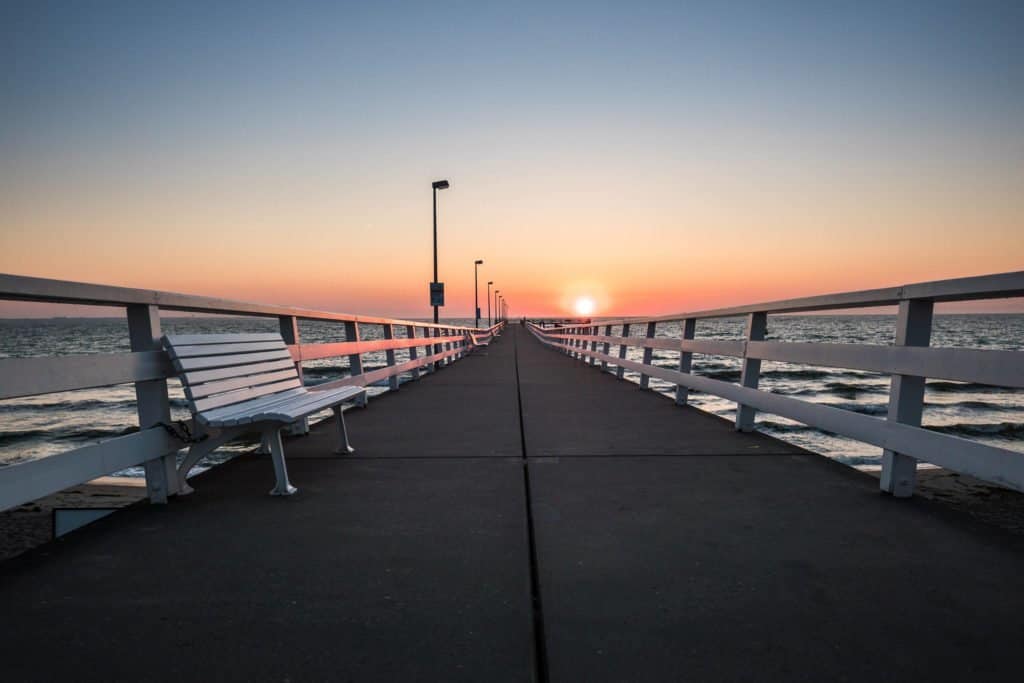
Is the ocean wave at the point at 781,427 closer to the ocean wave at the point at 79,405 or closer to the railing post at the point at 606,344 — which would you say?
the railing post at the point at 606,344

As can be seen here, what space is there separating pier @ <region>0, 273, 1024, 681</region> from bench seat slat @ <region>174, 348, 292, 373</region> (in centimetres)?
18

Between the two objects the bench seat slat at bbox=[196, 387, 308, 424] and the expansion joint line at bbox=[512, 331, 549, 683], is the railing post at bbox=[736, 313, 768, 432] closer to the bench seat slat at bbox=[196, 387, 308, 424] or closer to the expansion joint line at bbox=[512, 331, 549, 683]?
the expansion joint line at bbox=[512, 331, 549, 683]

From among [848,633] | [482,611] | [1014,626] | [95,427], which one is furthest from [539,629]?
Answer: [95,427]

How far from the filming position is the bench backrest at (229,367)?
310 centimetres

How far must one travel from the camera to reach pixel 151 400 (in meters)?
3.10

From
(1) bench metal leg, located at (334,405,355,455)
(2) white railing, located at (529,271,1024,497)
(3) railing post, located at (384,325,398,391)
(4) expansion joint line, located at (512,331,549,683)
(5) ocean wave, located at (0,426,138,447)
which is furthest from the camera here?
(5) ocean wave, located at (0,426,138,447)

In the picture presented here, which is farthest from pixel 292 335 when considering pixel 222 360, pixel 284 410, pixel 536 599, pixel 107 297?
pixel 536 599

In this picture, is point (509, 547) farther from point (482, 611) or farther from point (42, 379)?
point (42, 379)

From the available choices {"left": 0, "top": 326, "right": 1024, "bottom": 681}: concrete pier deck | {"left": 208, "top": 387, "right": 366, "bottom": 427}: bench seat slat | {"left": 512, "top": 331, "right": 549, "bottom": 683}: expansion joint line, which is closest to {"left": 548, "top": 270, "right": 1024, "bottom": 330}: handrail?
{"left": 0, "top": 326, "right": 1024, "bottom": 681}: concrete pier deck

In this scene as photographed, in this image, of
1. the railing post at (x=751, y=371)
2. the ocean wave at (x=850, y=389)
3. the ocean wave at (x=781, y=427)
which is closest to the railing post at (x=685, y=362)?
the railing post at (x=751, y=371)

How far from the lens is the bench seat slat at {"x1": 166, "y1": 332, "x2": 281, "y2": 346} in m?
3.16

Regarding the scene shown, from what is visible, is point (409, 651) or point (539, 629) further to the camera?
point (539, 629)

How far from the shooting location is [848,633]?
1.75 metres

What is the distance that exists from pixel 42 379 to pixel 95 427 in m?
19.4
